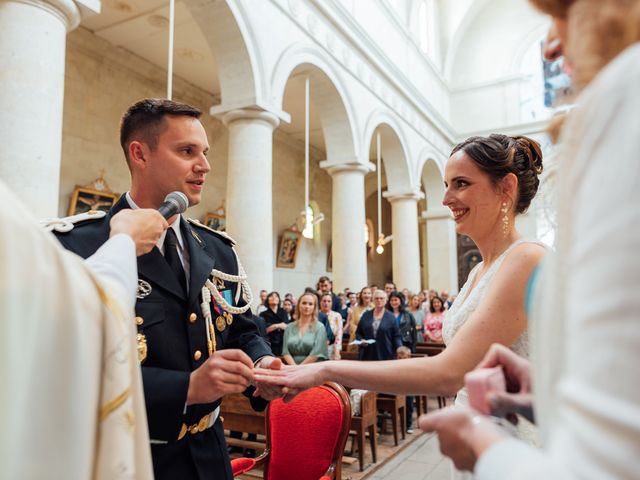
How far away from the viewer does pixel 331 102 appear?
10.6 m

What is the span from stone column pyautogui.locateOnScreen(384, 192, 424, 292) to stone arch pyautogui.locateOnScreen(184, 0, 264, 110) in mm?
7470

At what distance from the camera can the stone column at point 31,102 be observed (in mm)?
4207

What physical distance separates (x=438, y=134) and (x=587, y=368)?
18038 millimetres

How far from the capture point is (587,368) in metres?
0.60

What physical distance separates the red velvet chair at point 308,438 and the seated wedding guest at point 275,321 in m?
4.68

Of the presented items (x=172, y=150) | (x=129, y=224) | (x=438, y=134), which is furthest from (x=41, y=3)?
(x=438, y=134)

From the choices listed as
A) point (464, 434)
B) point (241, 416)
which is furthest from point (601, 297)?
point (241, 416)

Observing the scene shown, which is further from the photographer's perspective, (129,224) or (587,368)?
(129,224)

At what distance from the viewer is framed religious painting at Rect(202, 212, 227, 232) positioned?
12.6 metres

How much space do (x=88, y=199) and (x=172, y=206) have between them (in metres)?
9.02

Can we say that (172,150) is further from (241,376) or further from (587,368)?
(587,368)

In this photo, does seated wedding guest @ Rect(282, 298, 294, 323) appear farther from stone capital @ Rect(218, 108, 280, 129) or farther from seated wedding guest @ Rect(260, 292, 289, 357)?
stone capital @ Rect(218, 108, 280, 129)

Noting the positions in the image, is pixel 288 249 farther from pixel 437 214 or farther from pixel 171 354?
pixel 171 354

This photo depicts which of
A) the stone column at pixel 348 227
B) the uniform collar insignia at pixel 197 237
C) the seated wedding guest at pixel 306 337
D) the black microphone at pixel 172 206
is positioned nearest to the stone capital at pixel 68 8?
the uniform collar insignia at pixel 197 237
